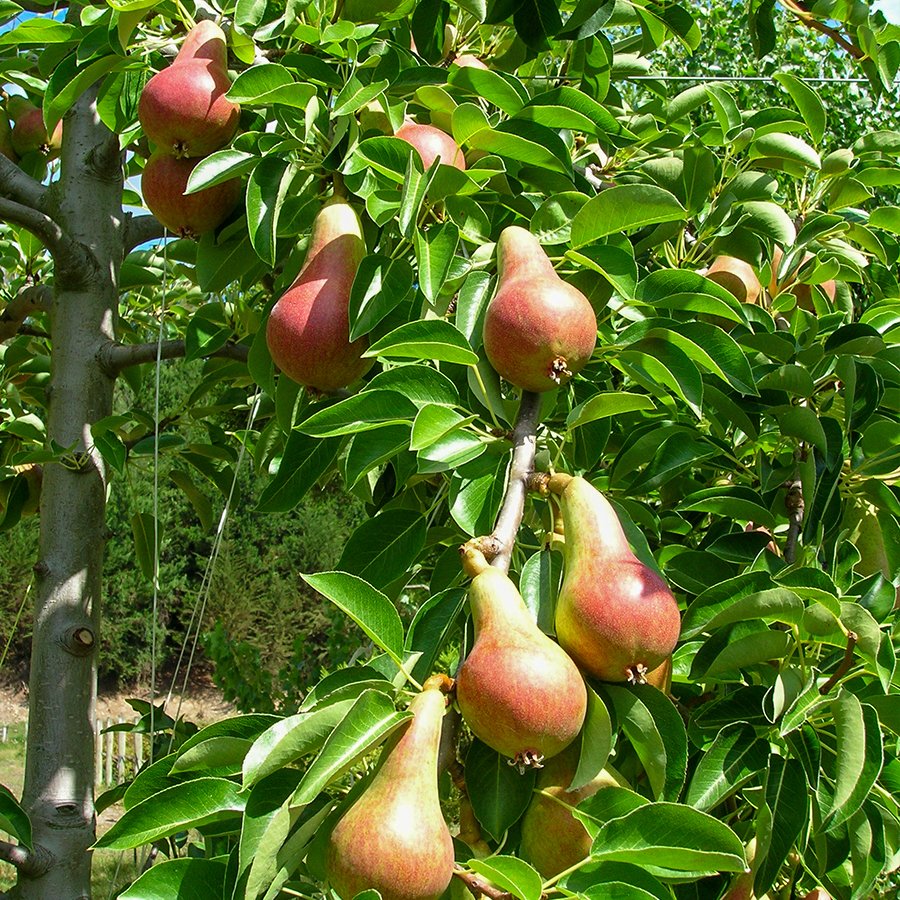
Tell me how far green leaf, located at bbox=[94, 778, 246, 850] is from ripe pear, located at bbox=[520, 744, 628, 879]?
254 mm

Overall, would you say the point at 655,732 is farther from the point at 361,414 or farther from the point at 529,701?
the point at 361,414

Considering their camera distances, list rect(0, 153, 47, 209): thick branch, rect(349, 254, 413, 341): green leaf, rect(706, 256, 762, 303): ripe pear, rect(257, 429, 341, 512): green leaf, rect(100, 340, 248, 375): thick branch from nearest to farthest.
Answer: rect(349, 254, 413, 341): green leaf < rect(257, 429, 341, 512): green leaf < rect(706, 256, 762, 303): ripe pear < rect(100, 340, 248, 375): thick branch < rect(0, 153, 47, 209): thick branch

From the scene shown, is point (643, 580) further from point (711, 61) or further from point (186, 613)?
point (186, 613)

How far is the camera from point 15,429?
1.97 m

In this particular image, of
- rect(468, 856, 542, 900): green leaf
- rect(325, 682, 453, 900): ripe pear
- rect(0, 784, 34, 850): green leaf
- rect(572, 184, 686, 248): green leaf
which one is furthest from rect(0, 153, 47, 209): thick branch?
rect(468, 856, 542, 900): green leaf

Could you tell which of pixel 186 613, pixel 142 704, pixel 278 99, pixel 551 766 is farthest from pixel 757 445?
pixel 186 613

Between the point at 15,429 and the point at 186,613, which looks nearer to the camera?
the point at 15,429

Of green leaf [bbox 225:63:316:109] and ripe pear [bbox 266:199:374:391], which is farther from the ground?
green leaf [bbox 225:63:316:109]

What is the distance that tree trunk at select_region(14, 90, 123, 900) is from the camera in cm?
152

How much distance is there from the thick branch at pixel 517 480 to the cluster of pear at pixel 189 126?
49 centimetres

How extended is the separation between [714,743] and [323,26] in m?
0.99

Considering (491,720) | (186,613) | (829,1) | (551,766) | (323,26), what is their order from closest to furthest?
(491,720), (551,766), (323,26), (829,1), (186,613)

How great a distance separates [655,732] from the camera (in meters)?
0.91

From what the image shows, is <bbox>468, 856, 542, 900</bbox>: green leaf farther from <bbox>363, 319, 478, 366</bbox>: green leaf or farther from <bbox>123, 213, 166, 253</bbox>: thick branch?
<bbox>123, 213, 166, 253</bbox>: thick branch
